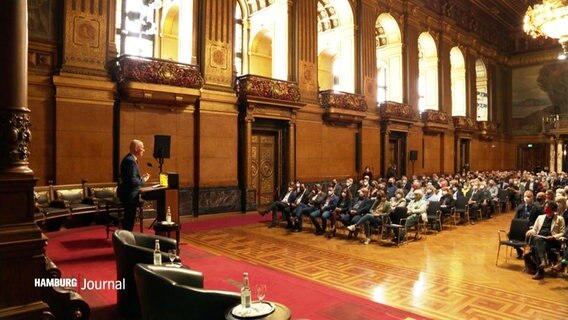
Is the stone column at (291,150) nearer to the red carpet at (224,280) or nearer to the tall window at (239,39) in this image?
the tall window at (239,39)

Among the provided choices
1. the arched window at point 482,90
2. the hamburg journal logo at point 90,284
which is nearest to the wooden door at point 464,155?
the arched window at point 482,90

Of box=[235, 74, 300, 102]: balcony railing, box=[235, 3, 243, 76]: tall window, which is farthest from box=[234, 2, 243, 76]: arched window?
box=[235, 74, 300, 102]: balcony railing

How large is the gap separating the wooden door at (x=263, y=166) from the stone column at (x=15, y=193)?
9665 millimetres

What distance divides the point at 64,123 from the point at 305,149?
26.0ft

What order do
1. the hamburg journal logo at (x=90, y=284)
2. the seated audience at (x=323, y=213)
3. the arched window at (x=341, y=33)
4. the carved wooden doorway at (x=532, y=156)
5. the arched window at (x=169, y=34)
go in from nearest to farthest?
the hamburg journal logo at (x=90, y=284) → the seated audience at (x=323, y=213) → the arched window at (x=169, y=34) → the arched window at (x=341, y=33) → the carved wooden doorway at (x=532, y=156)

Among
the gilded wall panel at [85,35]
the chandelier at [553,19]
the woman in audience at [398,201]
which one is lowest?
the woman in audience at [398,201]

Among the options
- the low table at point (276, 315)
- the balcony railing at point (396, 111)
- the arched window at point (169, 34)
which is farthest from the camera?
the balcony railing at point (396, 111)

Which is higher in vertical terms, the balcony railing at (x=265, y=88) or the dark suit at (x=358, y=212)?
the balcony railing at (x=265, y=88)

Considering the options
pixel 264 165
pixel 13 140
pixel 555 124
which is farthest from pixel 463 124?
pixel 13 140

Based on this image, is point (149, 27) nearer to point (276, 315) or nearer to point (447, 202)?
point (447, 202)

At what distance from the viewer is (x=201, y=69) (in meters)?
11.6

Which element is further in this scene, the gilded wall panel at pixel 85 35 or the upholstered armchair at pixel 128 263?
the gilded wall panel at pixel 85 35

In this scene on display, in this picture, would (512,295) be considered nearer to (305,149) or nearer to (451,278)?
(451,278)

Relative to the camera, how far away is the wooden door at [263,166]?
1310 centimetres
